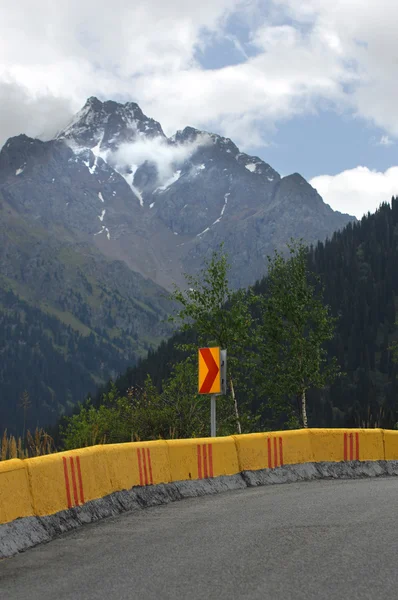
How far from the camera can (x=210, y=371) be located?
604 inches

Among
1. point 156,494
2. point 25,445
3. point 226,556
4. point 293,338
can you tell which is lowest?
point 156,494

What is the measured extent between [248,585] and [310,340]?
87.7 feet

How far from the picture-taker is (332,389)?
582 ft

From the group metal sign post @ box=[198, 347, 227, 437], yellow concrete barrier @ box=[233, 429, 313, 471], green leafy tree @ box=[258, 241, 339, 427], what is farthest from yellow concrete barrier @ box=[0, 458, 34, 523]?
green leafy tree @ box=[258, 241, 339, 427]

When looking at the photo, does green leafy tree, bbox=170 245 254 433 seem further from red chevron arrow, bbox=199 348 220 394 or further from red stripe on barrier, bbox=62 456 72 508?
red stripe on barrier, bbox=62 456 72 508

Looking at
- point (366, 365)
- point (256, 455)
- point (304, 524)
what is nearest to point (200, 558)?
point (304, 524)

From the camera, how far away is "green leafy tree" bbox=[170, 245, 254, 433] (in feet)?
103

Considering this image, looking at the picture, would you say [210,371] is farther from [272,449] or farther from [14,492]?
[14,492]

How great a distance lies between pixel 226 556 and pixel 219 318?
24775 mm

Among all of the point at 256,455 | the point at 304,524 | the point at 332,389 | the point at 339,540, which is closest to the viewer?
the point at 339,540

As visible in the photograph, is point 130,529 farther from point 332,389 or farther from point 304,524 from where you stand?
point 332,389

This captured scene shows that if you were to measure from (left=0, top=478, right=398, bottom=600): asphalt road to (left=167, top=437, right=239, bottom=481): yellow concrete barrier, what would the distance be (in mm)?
2085

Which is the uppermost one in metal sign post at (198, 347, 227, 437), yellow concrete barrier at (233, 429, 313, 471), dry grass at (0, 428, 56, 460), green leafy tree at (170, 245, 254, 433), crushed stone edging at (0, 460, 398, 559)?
green leafy tree at (170, 245, 254, 433)

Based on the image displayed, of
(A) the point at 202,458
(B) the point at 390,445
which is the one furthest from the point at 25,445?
(B) the point at 390,445
